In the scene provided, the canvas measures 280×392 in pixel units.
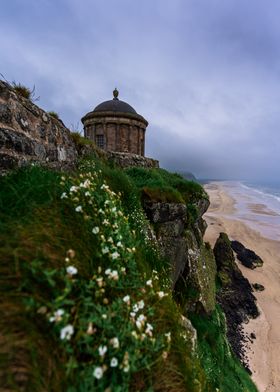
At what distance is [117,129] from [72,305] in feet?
82.9

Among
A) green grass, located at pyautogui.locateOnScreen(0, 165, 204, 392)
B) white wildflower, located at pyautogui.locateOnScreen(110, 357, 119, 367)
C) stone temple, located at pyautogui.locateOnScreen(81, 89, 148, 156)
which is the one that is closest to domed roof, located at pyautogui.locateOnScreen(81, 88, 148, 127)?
stone temple, located at pyautogui.locateOnScreen(81, 89, 148, 156)

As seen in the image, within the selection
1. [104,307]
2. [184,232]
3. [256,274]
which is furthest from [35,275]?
[256,274]

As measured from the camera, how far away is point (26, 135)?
14.3ft

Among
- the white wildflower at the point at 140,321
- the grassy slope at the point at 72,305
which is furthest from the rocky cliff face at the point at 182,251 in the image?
the white wildflower at the point at 140,321

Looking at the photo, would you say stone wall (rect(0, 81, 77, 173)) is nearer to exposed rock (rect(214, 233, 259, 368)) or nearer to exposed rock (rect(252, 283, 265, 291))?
exposed rock (rect(214, 233, 259, 368))

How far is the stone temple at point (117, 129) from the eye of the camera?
2570 centimetres

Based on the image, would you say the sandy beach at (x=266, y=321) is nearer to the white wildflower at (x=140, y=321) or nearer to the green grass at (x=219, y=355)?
the green grass at (x=219, y=355)

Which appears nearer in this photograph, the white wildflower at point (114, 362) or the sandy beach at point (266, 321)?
the white wildflower at point (114, 362)

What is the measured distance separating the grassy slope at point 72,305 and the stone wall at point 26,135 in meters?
0.89

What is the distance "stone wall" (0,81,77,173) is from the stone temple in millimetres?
20083

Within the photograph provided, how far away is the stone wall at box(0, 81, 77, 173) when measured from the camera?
3848 millimetres

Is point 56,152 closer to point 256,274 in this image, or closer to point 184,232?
point 184,232

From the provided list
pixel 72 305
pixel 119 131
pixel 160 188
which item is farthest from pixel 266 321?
pixel 119 131

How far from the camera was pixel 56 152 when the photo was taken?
5.44m
